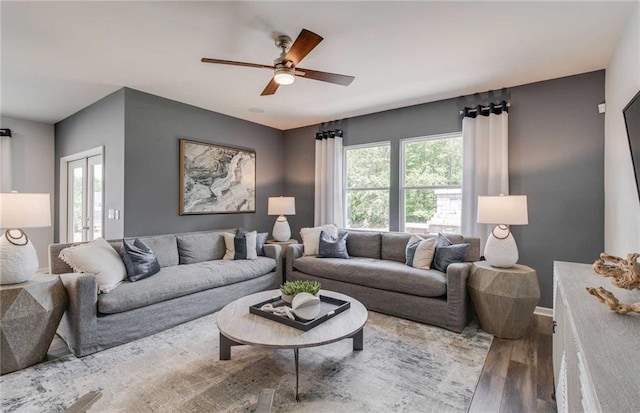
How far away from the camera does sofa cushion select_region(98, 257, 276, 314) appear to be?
2605 millimetres

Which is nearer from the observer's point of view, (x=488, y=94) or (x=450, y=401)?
(x=450, y=401)

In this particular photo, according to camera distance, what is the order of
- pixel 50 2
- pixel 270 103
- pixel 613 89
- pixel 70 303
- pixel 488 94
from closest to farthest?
pixel 50 2 < pixel 70 303 < pixel 613 89 < pixel 488 94 < pixel 270 103

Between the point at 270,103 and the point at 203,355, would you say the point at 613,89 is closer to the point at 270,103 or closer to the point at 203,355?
the point at 270,103

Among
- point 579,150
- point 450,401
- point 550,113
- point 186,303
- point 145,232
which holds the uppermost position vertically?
point 550,113

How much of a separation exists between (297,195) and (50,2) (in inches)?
160

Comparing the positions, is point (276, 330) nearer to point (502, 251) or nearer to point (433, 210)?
point (502, 251)

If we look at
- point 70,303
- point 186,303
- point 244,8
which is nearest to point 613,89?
point 244,8

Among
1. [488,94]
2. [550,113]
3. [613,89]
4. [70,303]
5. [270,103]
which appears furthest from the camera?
[270,103]

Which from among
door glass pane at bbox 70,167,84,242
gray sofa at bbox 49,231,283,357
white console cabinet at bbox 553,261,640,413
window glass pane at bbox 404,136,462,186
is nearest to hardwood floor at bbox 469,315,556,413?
white console cabinet at bbox 553,261,640,413

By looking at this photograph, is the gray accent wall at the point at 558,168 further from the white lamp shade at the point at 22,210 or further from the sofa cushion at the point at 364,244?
the white lamp shade at the point at 22,210

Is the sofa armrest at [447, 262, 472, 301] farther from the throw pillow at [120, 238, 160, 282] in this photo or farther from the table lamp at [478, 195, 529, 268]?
the throw pillow at [120, 238, 160, 282]

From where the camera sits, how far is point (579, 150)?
10.6ft

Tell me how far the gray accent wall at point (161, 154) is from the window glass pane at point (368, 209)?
188cm

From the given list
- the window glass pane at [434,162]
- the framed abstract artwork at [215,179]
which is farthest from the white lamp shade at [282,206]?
the window glass pane at [434,162]
